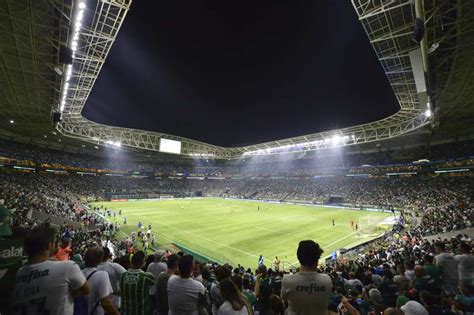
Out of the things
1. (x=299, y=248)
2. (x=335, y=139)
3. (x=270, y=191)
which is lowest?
(x=299, y=248)

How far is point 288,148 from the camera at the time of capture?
6725cm

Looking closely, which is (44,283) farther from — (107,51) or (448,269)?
(107,51)

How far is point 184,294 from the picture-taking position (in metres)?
3.25

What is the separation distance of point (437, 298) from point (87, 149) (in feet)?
251

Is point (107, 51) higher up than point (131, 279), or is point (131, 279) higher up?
point (107, 51)

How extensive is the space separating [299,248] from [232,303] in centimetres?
114

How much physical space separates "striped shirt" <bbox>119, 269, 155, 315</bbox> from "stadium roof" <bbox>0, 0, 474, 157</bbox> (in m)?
15.4

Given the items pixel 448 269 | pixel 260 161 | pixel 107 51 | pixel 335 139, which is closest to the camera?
pixel 448 269

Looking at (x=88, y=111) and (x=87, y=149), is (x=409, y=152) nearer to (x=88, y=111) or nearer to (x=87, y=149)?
(x=88, y=111)

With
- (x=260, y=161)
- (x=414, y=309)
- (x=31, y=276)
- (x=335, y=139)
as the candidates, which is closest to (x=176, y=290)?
(x=31, y=276)

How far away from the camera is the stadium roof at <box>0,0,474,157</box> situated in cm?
1333

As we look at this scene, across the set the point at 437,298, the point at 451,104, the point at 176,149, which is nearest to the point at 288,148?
the point at 176,149

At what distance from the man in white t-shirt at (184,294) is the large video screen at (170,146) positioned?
202 feet

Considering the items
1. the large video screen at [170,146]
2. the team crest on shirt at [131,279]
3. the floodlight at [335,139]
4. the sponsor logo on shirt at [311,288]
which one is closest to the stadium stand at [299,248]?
the sponsor logo on shirt at [311,288]
